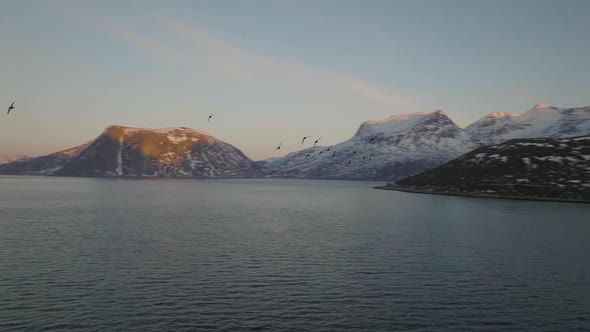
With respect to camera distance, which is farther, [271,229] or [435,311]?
[271,229]

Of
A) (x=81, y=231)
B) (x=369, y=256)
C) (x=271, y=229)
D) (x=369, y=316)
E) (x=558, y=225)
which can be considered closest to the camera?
(x=369, y=316)

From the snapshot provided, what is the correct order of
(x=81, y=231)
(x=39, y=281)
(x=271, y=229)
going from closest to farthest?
1. (x=39, y=281)
2. (x=81, y=231)
3. (x=271, y=229)

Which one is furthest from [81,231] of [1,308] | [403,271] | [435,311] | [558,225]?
[558,225]

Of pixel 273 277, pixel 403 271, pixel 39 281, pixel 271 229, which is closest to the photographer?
pixel 39 281

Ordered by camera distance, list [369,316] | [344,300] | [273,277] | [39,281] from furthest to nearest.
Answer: [273,277] → [39,281] → [344,300] → [369,316]

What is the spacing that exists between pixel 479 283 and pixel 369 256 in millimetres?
21654

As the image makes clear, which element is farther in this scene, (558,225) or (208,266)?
(558,225)

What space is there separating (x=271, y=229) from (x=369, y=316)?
70.6 metres

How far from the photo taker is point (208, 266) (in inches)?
2616

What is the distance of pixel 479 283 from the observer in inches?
2280

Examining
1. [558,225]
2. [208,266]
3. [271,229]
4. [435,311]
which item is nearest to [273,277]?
[208,266]

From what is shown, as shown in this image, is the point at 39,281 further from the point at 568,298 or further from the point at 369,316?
the point at 568,298

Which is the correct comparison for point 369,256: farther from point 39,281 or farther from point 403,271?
point 39,281

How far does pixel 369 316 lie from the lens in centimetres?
4394
